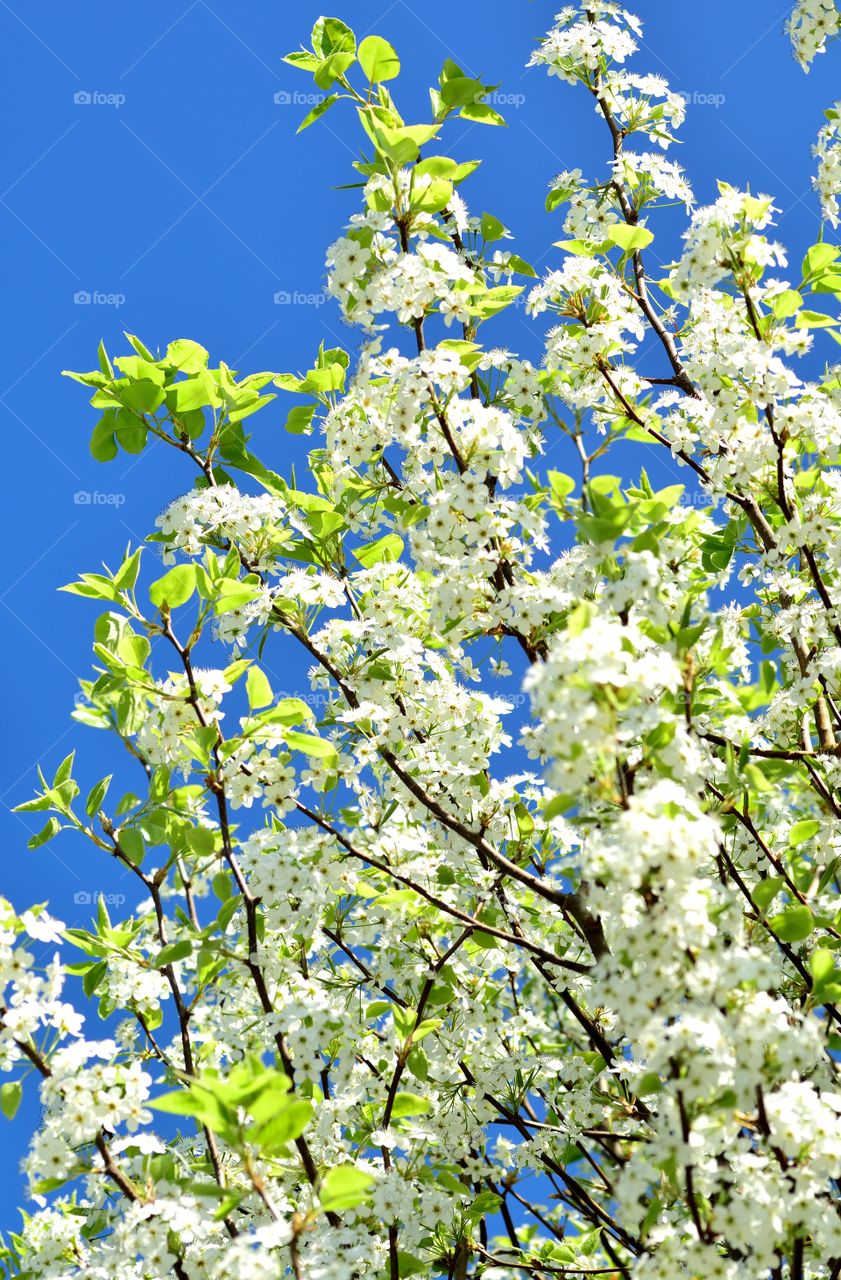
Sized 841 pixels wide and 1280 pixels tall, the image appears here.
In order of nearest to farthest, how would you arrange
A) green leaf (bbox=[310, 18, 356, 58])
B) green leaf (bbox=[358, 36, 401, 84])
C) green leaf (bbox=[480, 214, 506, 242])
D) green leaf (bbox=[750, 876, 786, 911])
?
green leaf (bbox=[750, 876, 786, 911])
green leaf (bbox=[358, 36, 401, 84])
green leaf (bbox=[310, 18, 356, 58])
green leaf (bbox=[480, 214, 506, 242])

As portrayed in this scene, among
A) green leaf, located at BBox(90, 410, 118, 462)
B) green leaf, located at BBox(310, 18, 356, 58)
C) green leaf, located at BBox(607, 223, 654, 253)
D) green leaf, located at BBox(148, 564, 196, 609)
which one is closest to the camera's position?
green leaf, located at BBox(148, 564, 196, 609)

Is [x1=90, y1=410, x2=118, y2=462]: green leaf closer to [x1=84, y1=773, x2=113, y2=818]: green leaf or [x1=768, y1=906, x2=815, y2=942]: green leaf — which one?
[x1=84, y1=773, x2=113, y2=818]: green leaf

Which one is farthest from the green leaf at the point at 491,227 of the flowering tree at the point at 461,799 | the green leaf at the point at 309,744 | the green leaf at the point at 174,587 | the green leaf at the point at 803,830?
the green leaf at the point at 803,830

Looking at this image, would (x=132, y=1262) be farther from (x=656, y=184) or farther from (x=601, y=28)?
(x=601, y=28)

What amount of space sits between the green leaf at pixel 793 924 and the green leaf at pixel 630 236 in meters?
2.30

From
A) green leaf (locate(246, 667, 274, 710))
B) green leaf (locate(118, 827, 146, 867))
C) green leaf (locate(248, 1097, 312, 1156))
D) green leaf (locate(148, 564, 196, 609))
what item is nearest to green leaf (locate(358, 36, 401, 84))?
green leaf (locate(148, 564, 196, 609))

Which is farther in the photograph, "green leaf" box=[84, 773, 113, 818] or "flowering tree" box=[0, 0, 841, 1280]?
"green leaf" box=[84, 773, 113, 818]

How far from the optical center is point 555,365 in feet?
14.1

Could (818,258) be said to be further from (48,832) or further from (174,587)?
(48,832)

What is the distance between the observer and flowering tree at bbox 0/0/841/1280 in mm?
2346

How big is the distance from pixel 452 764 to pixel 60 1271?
69.3 inches

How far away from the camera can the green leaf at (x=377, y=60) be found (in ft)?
11.5

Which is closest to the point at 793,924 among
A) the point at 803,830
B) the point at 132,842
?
the point at 803,830

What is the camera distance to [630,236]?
4051 mm
